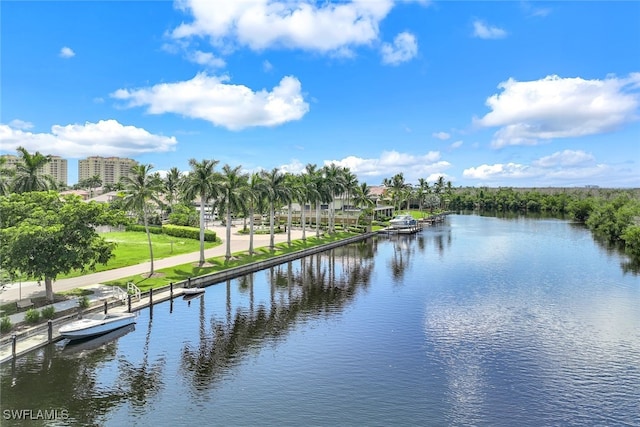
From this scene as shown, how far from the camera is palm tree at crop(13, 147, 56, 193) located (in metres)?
51.7

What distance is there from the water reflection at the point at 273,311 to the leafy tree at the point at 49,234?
11870 millimetres

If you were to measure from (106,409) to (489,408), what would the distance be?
20507 mm

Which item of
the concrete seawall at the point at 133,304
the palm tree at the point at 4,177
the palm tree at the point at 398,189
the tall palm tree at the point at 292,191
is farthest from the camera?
A: the palm tree at the point at 398,189

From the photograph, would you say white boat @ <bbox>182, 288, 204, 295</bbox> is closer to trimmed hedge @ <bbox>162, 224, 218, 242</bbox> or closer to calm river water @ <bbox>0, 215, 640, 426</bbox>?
calm river water @ <bbox>0, 215, 640, 426</bbox>

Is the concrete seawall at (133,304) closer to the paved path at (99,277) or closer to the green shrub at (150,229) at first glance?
the paved path at (99,277)

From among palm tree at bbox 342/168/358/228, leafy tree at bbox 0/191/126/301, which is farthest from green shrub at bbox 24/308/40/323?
palm tree at bbox 342/168/358/228

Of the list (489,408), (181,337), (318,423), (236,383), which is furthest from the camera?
(181,337)

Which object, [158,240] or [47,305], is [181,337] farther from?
[158,240]

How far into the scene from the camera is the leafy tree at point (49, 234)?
110ft

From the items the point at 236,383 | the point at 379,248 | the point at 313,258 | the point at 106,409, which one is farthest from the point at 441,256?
the point at 106,409

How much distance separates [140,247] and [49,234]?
1435 inches

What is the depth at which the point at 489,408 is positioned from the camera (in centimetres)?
2386

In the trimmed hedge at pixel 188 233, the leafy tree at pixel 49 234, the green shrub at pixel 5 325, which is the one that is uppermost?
the leafy tree at pixel 49 234
